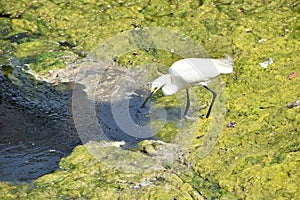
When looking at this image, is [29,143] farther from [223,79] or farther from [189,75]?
[223,79]

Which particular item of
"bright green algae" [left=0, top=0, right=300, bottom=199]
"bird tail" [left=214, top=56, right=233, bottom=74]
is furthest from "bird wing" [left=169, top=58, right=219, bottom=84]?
"bright green algae" [left=0, top=0, right=300, bottom=199]

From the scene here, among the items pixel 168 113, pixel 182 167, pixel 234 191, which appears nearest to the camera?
pixel 234 191

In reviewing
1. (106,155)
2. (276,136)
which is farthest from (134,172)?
(276,136)

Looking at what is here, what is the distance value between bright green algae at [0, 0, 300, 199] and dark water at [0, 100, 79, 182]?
0.19 metres

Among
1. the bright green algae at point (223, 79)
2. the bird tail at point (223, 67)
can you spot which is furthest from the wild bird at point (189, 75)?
the bright green algae at point (223, 79)

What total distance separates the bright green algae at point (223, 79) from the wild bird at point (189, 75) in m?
0.37

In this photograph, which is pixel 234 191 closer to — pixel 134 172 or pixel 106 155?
pixel 134 172

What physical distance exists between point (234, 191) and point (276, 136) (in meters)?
0.79

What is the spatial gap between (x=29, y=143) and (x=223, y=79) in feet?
7.49

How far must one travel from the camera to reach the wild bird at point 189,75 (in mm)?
5602

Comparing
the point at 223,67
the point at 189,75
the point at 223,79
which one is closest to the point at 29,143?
the point at 189,75

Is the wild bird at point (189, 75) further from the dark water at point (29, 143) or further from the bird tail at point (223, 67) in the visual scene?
the dark water at point (29, 143)

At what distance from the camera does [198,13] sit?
747 cm

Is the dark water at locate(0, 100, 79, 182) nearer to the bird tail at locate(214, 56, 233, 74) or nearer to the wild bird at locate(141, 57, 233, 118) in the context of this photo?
the wild bird at locate(141, 57, 233, 118)
